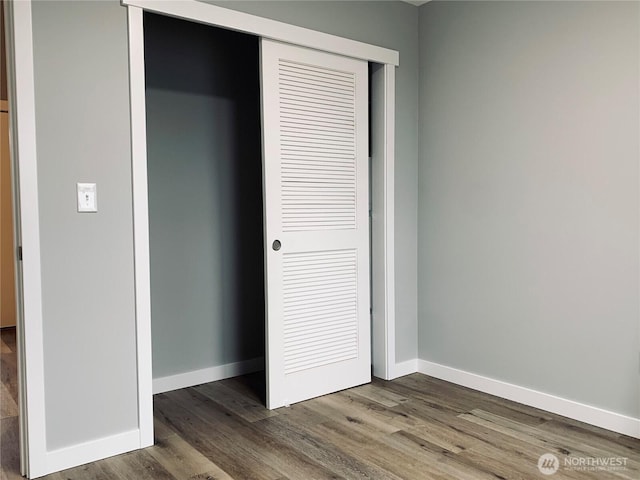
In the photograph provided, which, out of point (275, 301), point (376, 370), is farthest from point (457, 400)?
point (275, 301)

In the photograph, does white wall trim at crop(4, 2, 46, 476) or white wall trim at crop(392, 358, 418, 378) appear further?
white wall trim at crop(392, 358, 418, 378)

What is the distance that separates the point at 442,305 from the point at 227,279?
140 centimetres

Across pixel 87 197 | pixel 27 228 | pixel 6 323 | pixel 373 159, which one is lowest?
pixel 6 323

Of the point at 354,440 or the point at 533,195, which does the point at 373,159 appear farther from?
the point at 354,440

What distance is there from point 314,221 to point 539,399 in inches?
61.9

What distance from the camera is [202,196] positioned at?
350 cm

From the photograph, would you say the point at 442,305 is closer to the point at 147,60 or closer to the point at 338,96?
the point at 338,96

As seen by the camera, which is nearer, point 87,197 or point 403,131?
point 87,197

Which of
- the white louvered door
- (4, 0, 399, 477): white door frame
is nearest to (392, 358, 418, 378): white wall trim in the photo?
the white louvered door

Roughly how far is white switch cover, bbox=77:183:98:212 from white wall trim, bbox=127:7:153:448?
170 millimetres

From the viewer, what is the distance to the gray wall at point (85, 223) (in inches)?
89.7

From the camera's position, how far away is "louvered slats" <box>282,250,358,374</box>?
10.2 ft

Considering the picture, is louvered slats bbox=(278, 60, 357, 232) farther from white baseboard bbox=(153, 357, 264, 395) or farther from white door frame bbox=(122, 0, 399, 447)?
white baseboard bbox=(153, 357, 264, 395)

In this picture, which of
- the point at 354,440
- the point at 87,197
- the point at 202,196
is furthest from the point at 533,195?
the point at 87,197
